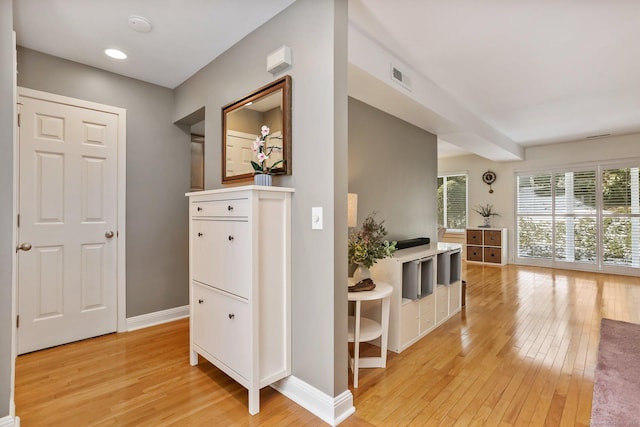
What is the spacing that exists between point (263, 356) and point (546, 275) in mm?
5848

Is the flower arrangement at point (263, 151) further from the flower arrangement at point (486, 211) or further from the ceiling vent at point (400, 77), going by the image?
the flower arrangement at point (486, 211)

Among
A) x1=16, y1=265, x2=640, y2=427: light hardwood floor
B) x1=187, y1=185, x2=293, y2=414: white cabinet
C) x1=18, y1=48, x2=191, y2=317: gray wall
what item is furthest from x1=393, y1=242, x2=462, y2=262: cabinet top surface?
x1=18, y1=48, x2=191, y2=317: gray wall

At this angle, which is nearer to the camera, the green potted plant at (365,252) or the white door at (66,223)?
the green potted plant at (365,252)

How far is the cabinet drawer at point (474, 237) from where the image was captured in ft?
22.8

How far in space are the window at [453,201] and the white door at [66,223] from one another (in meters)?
7.07

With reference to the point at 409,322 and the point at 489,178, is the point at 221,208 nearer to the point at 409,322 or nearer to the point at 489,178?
the point at 409,322

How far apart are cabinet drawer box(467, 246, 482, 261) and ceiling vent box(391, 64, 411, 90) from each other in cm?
525

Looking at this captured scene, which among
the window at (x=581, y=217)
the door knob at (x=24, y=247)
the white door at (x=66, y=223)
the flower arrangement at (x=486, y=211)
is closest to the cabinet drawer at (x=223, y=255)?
the white door at (x=66, y=223)

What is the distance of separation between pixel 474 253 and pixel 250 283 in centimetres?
654

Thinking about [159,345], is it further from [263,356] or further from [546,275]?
[546,275]

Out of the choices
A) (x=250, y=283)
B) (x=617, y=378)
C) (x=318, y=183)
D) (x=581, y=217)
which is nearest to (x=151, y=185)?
(x=250, y=283)

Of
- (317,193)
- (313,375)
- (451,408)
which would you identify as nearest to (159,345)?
(313,375)

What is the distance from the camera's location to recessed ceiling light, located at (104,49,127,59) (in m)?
2.51

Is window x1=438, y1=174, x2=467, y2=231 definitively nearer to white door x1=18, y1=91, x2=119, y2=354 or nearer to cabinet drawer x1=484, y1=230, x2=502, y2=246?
cabinet drawer x1=484, y1=230, x2=502, y2=246
